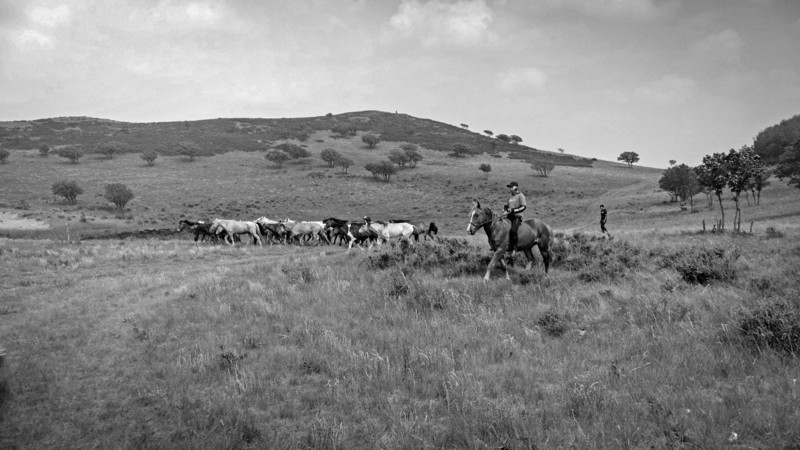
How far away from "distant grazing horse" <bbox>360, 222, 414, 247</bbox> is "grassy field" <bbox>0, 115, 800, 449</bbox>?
1142 cm

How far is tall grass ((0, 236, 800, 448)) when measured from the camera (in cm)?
425

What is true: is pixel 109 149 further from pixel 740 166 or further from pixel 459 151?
pixel 740 166

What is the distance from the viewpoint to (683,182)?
50938 millimetres

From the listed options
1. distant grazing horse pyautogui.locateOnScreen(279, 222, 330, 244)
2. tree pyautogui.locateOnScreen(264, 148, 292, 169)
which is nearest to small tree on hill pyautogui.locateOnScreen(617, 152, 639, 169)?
tree pyautogui.locateOnScreen(264, 148, 292, 169)

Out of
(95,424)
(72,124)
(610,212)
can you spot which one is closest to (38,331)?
(95,424)

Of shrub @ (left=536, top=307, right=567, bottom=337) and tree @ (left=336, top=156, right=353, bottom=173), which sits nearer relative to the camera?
shrub @ (left=536, top=307, right=567, bottom=337)

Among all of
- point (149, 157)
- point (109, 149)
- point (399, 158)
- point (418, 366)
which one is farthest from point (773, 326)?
point (109, 149)

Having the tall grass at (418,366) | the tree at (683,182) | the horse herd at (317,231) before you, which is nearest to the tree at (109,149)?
the horse herd at (317,231)

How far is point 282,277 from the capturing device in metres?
13.5

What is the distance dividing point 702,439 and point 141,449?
580 cm

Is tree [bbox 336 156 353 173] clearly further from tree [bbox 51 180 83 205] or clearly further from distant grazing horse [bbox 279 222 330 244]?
distant grazing horse [bbox 279 222 330 244]

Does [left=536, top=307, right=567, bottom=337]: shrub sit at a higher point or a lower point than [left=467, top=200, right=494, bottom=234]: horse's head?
lower

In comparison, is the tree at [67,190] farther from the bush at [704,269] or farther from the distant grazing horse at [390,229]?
the bush at [704,269]

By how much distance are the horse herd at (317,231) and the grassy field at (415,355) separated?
38.9ft
